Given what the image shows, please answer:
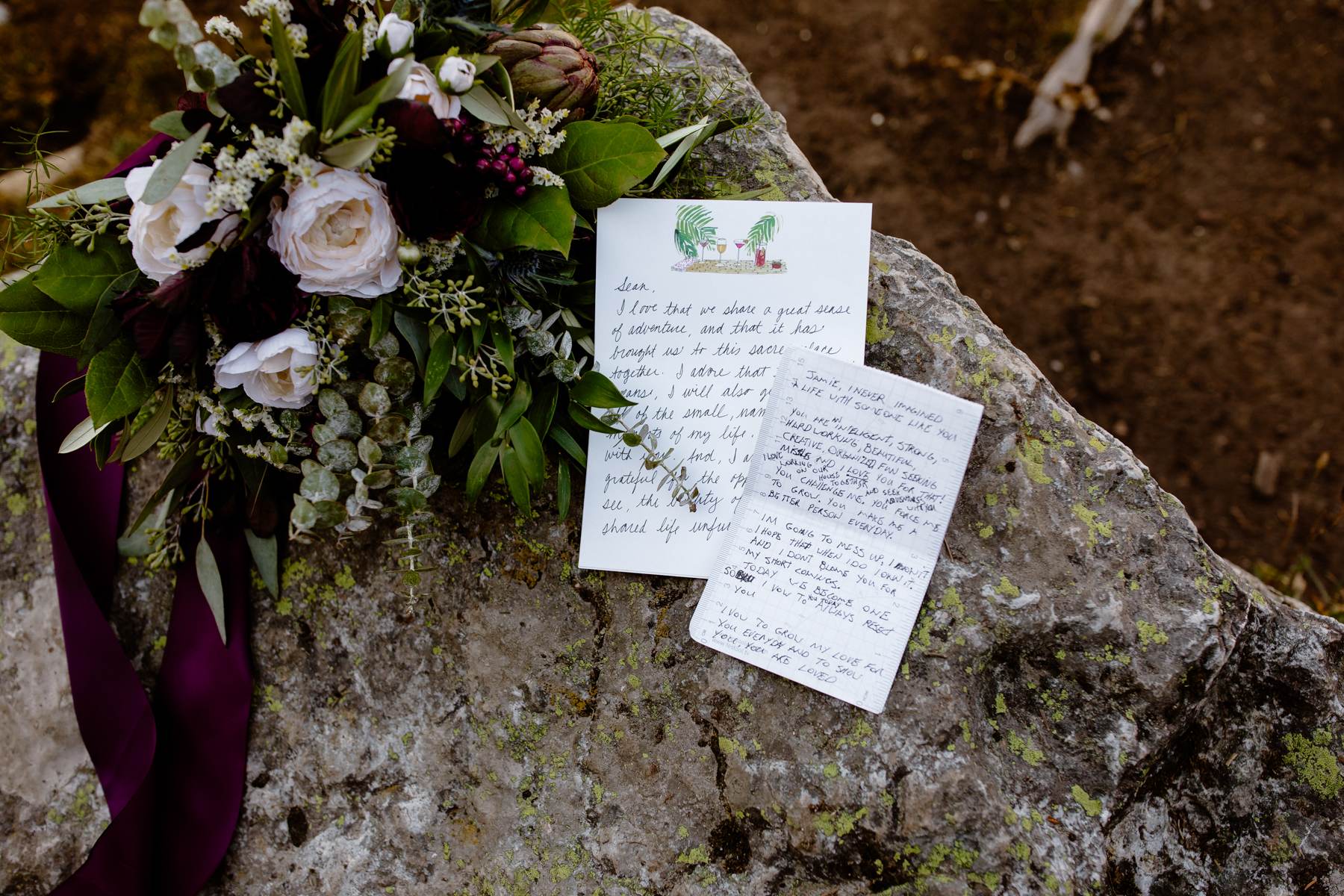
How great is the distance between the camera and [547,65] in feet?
4.68

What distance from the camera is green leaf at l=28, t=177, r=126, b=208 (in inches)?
54.1

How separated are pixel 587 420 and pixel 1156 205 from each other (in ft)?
8.38

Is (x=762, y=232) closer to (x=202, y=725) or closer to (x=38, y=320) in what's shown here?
(x=38, y=320)

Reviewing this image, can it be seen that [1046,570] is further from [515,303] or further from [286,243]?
[286,243]

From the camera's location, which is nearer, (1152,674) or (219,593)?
(1152,674)

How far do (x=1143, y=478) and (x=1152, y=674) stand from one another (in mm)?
350

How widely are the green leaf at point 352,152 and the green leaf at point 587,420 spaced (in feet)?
1.83

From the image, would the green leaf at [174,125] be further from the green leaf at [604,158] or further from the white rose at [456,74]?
the green leaf at [604,158]

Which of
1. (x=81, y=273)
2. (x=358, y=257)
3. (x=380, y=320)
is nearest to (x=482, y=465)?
(x=380, y=320)

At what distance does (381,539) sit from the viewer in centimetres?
173

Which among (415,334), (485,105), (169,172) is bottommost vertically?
(415,334)

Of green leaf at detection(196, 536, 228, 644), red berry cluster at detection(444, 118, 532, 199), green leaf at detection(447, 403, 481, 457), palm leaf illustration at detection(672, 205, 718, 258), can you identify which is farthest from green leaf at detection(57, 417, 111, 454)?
palm leaf illustration at detection(672, 205, 718, 258)

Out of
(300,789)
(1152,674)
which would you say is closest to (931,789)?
(1152,674)

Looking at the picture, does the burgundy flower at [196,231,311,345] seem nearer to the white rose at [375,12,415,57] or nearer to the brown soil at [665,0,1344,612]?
the white rose at [375,12,415,57]
